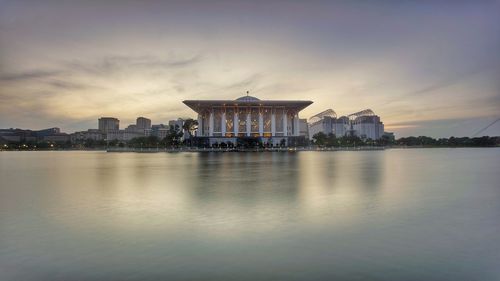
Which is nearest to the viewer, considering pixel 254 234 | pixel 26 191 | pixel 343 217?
pixel 254 234

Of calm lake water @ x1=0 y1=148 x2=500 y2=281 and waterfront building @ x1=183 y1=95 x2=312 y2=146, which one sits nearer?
calm lake water @ x1=0 y1=148 x2=500 y2=281

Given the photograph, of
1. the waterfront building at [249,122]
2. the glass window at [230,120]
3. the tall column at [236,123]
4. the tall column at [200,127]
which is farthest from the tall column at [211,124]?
the tall column at [236,123]

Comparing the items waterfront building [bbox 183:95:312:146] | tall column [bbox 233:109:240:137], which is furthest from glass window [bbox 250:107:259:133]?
tall column [bbox 233:109:240:137]

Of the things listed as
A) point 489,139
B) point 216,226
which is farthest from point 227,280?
point 489,139

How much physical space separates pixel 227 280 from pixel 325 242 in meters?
3.41

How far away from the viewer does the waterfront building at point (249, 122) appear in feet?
445

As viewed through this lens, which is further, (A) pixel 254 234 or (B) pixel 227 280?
(A) pixel 254 234

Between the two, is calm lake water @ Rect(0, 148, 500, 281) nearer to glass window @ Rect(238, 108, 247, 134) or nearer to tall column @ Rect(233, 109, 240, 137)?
tall column @ Rect(233, 109, 240, 137)

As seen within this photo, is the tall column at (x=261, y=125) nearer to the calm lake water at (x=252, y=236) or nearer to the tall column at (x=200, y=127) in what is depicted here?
the tall column at (x=200, y=127)

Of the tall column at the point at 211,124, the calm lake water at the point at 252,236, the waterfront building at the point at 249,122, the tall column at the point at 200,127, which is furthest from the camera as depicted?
the tall column at the point at 200,127

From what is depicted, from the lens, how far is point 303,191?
61.0ft

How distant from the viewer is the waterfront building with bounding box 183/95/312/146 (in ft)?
445

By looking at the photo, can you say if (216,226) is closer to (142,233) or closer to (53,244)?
(142,233)

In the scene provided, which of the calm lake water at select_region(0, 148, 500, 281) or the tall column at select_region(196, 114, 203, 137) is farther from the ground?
the tall column at select_region(196, 114, 203, 137)
